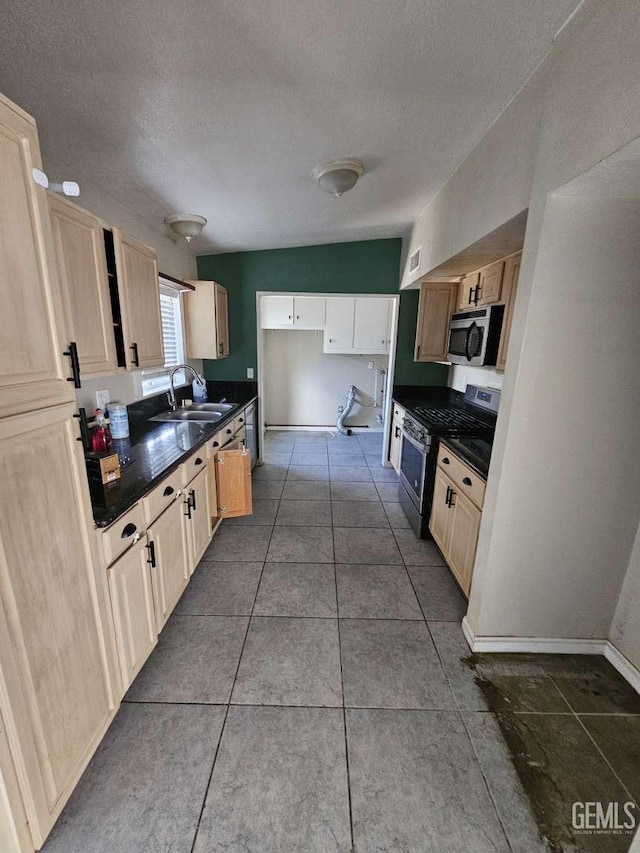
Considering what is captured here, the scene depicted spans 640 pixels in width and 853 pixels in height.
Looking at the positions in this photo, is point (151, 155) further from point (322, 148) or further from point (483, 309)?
point (483, 309)

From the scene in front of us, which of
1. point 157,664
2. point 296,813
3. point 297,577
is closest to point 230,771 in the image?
point 296,813

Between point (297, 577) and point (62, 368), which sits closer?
point (62, 368)

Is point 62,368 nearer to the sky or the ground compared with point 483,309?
nearer to the ground

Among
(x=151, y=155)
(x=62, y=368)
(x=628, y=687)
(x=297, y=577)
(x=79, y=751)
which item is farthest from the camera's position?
(x=297, y=577)

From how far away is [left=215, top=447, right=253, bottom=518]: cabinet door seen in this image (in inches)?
106

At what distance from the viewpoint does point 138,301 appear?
210 centimetres

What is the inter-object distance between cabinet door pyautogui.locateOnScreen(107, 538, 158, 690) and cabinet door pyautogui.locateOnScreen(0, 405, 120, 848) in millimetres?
88

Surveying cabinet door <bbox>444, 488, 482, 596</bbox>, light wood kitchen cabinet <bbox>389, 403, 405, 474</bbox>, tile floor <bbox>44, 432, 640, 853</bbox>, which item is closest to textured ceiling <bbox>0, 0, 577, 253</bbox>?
cabinet door <bbox>444, 488, 482, 596</bbox>

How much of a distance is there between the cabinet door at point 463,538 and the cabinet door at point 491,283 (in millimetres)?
1398

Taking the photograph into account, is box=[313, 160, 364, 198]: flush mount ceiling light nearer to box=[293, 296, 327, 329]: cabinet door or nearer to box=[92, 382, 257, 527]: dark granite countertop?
box=[92, 382, 257, 527]: dark granite countertop

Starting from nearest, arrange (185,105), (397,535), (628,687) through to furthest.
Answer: (185,105), (628,687), (397,535)

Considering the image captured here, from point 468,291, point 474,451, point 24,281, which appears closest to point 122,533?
point 24,281

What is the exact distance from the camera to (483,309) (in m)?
2.46

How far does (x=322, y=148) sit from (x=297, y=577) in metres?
2.54
